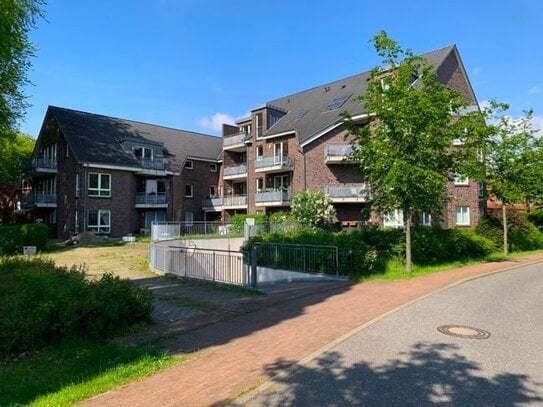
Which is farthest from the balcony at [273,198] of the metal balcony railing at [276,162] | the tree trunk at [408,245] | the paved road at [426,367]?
the paved road at [426,367]

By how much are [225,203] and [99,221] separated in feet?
34.6

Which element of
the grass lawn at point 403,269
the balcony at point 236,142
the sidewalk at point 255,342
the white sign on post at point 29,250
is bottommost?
the sidewalk at point 255,342

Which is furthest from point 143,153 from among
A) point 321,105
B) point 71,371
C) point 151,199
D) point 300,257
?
point 71,371

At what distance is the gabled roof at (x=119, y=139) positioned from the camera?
114ft

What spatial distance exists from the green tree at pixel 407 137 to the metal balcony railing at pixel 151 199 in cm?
2428

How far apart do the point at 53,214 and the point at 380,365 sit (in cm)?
3614

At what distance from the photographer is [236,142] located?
40.2 meters

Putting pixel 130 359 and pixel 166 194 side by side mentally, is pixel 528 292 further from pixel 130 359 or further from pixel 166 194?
pixel 166 194

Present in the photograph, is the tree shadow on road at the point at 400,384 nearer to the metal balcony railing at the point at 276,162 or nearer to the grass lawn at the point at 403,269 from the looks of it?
the grass lawn at the point at 403,269

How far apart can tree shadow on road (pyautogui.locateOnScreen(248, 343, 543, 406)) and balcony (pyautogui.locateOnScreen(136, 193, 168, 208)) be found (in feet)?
108

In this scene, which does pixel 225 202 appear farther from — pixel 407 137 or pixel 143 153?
pixel 407 137

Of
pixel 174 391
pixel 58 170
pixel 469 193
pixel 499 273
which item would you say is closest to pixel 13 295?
pixel 174 391

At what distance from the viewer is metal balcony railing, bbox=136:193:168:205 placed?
37.2m

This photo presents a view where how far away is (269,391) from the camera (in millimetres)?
5059
